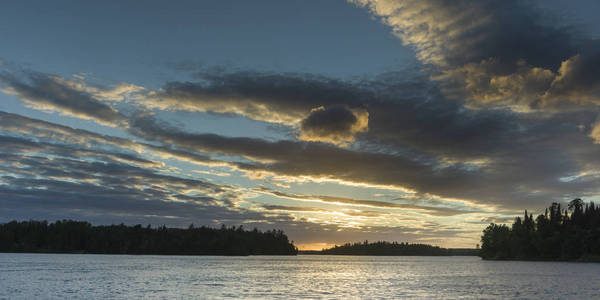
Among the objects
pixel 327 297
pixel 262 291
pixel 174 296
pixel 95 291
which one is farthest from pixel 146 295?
pixel 327 297

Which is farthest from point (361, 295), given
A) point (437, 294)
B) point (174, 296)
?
point (174, 296)

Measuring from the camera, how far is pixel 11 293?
6712 centimetres

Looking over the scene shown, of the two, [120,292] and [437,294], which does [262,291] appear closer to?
[120,292]

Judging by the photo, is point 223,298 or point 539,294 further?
point 539,294

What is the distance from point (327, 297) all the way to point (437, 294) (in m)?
20.0

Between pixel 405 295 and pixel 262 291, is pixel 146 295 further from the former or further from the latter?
pixel 405 295

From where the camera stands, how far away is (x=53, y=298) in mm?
61938

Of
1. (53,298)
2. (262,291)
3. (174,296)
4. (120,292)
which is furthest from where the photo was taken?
(262,291)

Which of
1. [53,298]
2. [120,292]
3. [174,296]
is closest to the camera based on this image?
[53,298]

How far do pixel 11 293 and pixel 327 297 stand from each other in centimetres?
4674

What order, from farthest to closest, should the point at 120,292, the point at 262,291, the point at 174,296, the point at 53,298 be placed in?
the point at 262,291, the point at 120,292, the point at 174,296, the point at 53,298

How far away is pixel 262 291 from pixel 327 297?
12.5 meters

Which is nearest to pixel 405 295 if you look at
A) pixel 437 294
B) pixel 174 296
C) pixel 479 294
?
pixel 437 294

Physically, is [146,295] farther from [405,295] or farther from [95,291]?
[405,295]
